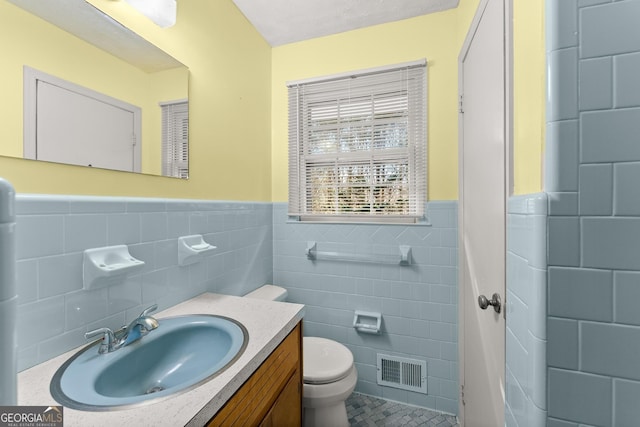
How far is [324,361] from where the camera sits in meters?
1.50

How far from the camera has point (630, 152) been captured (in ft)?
1.86

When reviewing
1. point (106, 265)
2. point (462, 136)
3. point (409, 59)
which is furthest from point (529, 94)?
point (106, 265)

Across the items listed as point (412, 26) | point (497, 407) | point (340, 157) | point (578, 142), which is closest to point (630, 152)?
point (578, 142)

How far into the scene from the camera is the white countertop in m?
0.55

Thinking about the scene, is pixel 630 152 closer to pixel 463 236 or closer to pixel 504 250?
pixel 504 250

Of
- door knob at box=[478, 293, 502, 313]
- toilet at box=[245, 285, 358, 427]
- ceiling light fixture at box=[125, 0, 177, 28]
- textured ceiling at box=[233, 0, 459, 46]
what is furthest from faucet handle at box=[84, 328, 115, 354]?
Result: textured ceiling at box=[233, 0, 459, 46]

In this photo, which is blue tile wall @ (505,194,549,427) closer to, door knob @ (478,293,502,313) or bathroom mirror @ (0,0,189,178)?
door knob @ (478,293,502,313)

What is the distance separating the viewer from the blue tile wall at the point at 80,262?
2.40 feet

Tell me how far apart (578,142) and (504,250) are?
0.43m

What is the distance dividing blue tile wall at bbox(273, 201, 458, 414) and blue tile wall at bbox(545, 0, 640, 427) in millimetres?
1116

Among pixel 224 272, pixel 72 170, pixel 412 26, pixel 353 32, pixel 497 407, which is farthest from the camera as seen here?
pixel 353 32

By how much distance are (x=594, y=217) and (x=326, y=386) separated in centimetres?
130

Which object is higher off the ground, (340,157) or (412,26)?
(412,26)

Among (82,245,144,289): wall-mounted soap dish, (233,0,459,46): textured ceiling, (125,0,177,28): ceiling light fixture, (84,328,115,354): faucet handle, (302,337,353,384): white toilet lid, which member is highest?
(233,0,459,46): textured ceiling
